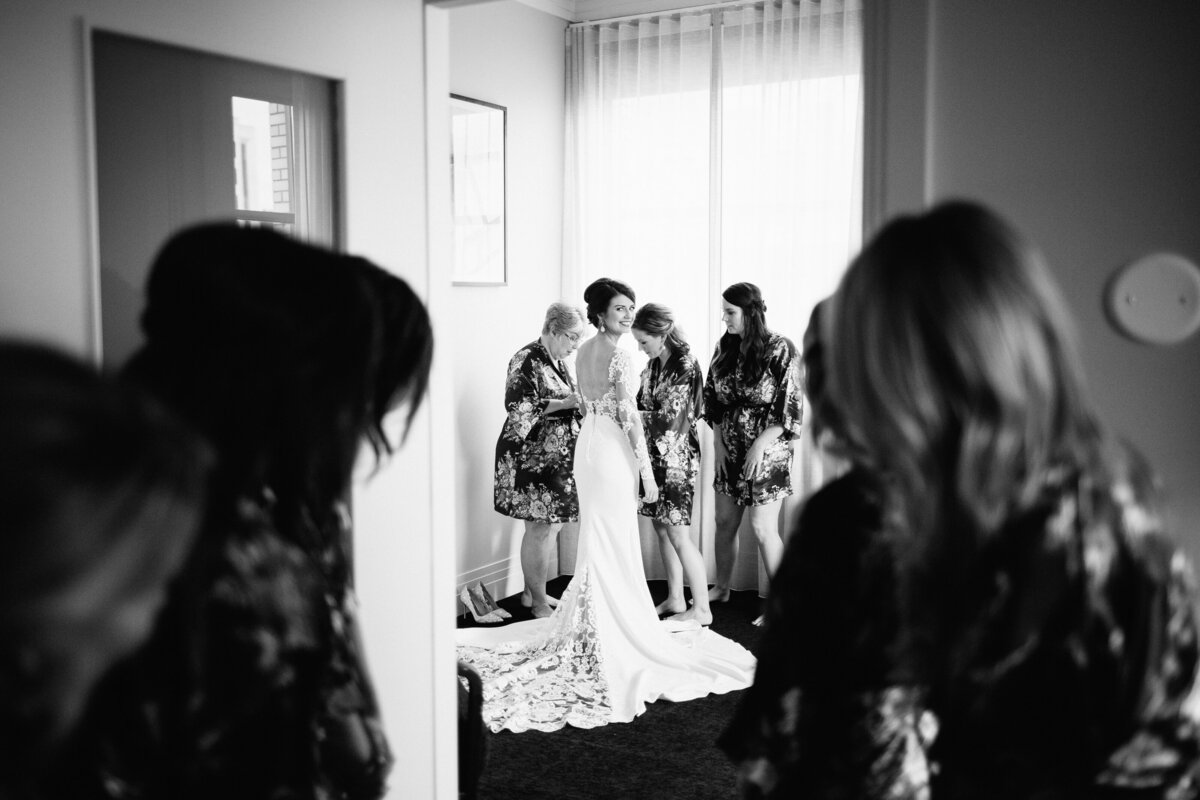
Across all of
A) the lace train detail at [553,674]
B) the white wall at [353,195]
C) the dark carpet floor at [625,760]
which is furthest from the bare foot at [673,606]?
the white wall at [353,195]

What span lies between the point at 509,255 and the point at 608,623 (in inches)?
84.3

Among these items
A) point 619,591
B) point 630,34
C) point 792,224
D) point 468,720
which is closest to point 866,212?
point 468,720

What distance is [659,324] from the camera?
5156mm

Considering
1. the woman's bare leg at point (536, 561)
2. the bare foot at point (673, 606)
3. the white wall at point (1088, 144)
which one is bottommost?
the bare foot at point (673, 606)

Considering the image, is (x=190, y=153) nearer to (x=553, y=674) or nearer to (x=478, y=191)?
(x=553, y=674)

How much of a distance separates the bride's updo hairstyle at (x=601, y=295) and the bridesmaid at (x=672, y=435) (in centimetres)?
35

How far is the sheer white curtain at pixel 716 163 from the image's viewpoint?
536 centimetres

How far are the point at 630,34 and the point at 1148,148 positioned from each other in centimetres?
469

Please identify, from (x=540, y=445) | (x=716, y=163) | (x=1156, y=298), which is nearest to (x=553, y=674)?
(x=540, y=445)

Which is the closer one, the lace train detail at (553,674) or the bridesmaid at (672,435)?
the lace train detail at (553,674)

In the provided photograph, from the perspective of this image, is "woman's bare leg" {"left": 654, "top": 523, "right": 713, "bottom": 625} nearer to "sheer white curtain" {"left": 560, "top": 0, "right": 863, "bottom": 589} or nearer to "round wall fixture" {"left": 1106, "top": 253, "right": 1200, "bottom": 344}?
"sheer white curtain" {"left": 560, "top": 0, "right": 863, "bottom": 589}

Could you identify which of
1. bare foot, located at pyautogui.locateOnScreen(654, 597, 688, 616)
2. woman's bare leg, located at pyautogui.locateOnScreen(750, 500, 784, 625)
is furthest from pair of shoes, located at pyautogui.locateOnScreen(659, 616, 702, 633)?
woman's bare leg, located at pyautogui.locateOnScreen(750, 500, 784, 625)

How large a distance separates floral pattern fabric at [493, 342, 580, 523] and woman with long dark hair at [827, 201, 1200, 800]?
4327 millimetres

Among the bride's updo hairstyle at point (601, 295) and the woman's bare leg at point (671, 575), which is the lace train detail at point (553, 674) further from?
the bride's updo hairstyle at point (601, 295)
